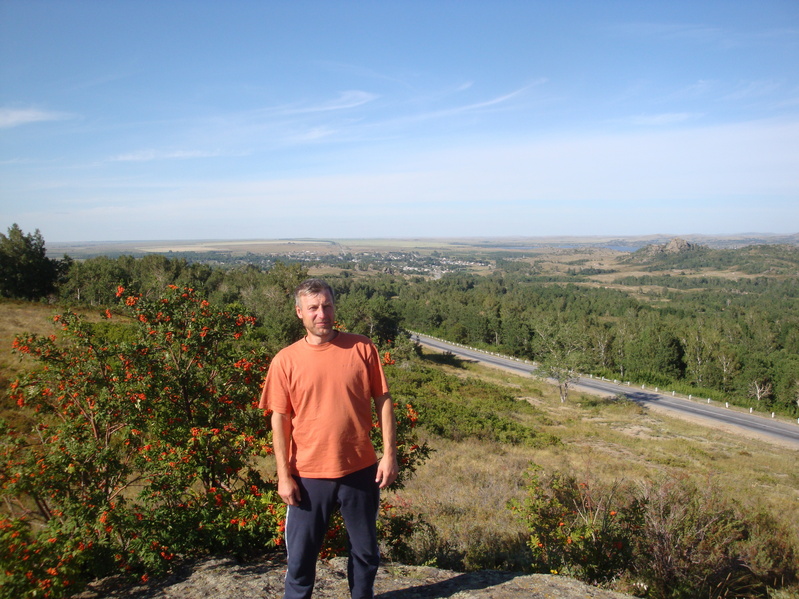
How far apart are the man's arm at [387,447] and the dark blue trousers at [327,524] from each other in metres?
0.08

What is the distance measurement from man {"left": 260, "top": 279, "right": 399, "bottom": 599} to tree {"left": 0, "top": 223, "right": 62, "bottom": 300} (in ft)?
120

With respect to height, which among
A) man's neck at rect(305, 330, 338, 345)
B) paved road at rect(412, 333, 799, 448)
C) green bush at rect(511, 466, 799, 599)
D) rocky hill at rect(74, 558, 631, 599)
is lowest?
paved road at rect(412, 333, 799, 448)

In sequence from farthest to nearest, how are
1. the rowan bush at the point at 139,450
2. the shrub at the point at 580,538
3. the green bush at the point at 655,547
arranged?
the shrub at the point at 580,538 < the green bush at the point at 655,547 < the rowan bush at the point at 139,450

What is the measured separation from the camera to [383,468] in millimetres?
2939

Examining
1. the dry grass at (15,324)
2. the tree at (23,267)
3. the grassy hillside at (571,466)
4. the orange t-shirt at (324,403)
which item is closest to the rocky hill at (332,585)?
the grassy hillside at (571,466)

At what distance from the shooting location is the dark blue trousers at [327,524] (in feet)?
9.43

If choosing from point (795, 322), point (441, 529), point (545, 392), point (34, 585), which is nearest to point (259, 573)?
point (34, 585)

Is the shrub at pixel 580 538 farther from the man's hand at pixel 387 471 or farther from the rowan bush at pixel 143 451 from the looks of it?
the man's hand at pixel 387 471

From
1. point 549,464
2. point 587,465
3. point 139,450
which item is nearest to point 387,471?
point 139,450

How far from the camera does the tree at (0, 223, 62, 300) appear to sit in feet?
96.7

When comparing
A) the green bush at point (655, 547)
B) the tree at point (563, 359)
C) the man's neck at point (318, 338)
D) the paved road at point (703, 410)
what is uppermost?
the man's neck at point (318, 338)

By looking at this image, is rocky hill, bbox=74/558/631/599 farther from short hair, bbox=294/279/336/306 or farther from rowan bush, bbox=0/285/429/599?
short hair, bbox=294/279/336/306

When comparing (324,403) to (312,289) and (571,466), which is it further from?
(571,466)

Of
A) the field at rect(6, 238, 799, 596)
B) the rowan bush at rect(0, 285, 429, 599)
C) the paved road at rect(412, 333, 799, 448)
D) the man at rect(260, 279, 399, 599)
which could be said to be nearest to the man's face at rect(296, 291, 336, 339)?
the man at rect(260, 279, 399, 599)
